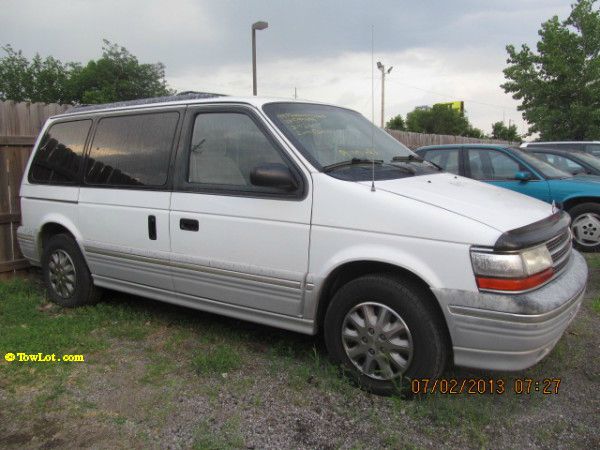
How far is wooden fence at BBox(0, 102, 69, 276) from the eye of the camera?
5.96 m

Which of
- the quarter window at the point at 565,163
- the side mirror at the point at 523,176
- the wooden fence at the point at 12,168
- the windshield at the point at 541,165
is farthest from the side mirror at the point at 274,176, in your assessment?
the quarter window at the point at 565,163

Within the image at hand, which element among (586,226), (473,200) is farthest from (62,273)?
(586,226)

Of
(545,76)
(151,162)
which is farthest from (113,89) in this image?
(151,162)

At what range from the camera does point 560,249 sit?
3289mm

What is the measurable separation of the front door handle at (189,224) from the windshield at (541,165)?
217 inches

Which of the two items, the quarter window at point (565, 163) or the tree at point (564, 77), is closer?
the quarter window at point (565, 163)

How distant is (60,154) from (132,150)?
43.4 inches

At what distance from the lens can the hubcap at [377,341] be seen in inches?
122

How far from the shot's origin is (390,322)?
123 inches

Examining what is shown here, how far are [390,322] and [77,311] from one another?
127 inches

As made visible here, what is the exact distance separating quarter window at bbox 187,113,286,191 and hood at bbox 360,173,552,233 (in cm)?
80

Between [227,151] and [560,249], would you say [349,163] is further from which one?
[560,249]
